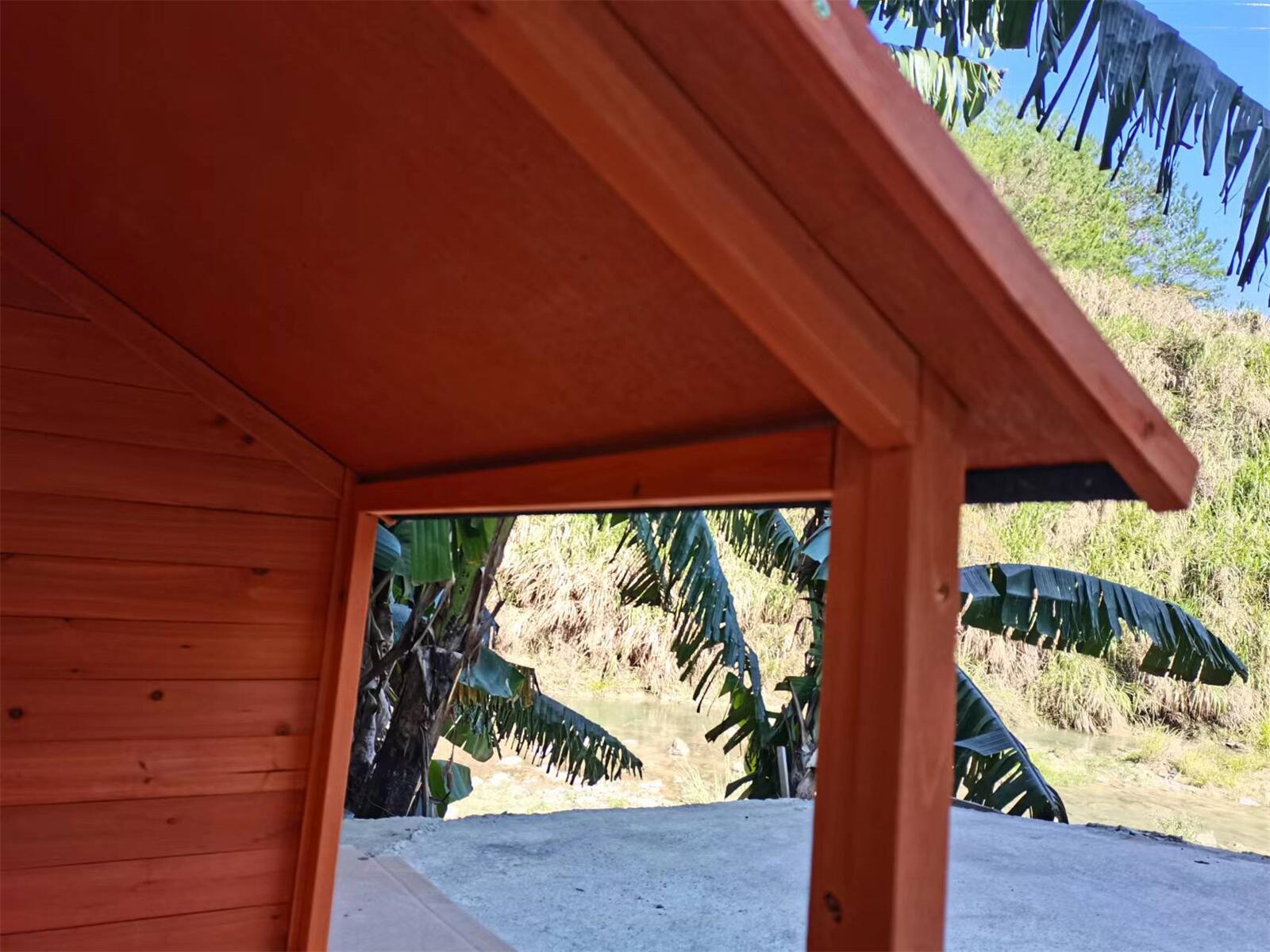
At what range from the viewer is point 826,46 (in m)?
0.85

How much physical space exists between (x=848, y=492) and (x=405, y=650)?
4.29 metres

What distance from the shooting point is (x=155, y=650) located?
236cm

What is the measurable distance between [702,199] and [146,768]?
6.50 feet

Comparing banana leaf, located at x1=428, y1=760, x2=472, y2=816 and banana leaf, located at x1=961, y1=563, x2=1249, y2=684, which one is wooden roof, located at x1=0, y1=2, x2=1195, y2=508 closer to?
banana leaf, located at x1=961, y1=563, x2=1249, y2=684

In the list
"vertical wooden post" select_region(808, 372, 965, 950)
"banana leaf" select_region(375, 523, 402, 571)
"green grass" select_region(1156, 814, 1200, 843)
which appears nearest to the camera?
"vertical wooden post" select_region(808, 372, 965, 950)

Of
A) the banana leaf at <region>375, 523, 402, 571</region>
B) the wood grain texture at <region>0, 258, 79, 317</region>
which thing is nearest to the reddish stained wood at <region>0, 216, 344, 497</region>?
the wood grain texture at <region>0, 258, 79, 317</region>

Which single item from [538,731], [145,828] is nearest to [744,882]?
[538,731]

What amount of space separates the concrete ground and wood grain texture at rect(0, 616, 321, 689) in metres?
1.01

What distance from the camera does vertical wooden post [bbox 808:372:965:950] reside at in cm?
104

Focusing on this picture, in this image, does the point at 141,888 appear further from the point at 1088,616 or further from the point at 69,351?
the point at 1088,616

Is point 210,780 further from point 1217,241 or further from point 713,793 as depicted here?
point 1217,241

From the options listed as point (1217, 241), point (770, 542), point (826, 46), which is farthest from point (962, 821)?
point (1217, 241)

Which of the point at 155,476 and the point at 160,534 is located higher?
the point at 155,476

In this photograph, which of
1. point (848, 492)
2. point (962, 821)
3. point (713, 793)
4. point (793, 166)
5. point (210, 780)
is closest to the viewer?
point (793, 166)
